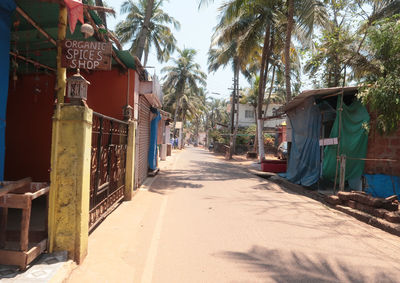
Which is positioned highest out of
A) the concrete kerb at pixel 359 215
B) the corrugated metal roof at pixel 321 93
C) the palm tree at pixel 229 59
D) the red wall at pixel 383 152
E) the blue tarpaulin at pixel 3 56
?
the palm tree at pixel 229 59

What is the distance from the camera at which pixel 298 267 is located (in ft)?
12.7

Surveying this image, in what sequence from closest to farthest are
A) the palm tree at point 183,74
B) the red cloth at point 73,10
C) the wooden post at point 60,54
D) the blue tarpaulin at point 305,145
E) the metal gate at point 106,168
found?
the red cloth at point 73,10, the wooden post at point 60,54, the metal gate at point 106,168, the blue tarpaulin at point 305,145, the palm tree at point 183,74

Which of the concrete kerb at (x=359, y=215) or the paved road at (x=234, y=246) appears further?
the concrete kerb at (x=359, y=215)

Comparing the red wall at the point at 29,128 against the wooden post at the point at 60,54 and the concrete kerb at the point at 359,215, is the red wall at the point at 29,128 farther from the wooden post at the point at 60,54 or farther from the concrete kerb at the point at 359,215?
the concrete kerb at the point at 359,215

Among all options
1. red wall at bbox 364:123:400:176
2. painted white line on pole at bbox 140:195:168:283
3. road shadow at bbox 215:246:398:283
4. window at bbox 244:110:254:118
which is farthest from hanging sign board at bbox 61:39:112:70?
window at bbox 244:110:254:118

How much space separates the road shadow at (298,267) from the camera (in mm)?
3587

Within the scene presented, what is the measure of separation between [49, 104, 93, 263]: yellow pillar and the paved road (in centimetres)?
42

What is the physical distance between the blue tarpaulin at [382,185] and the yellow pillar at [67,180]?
25.6 ft

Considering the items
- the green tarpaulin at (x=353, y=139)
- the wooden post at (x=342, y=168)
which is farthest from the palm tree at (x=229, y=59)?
the wooden post at (x=342, y=168)

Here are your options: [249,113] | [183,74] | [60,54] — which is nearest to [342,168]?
[60,54]

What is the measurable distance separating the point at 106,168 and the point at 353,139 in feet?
24.5

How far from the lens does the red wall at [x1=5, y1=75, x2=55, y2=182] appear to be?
764 centimetres

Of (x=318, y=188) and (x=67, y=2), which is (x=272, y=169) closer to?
(x=318, y=188)

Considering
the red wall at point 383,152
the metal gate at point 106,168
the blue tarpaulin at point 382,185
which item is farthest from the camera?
the red wall at point 383,152
